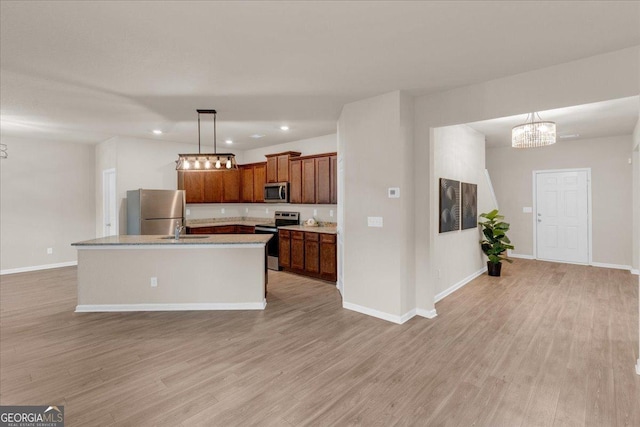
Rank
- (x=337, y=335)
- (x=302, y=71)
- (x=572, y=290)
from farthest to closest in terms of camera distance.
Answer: (x=572, y=290) → (x=337, y=335) → (x=302, y=71)

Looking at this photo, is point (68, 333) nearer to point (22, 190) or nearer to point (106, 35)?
point (106, 35)

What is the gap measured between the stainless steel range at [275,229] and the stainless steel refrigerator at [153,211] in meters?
1.62

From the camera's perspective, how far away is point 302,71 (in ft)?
10.0

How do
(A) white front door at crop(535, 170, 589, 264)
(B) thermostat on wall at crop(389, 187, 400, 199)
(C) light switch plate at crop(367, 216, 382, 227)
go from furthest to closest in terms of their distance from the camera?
(A) white front door at crop(535, 170, 589, 264) < (C) light switch plate at crop(367, 216, 382, 227) < (B) thermostat on wall at crop(389, 187, 400, 199)

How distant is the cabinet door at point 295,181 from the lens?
6270 millimetres

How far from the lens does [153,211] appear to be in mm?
5824

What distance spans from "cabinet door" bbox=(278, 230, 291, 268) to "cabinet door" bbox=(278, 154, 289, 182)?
1143mm

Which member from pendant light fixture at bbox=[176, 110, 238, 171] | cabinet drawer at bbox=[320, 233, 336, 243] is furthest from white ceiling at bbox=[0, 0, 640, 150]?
cabinet drawer at bbox=[320, 233, 336, 243]

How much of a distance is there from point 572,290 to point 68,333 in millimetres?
6673

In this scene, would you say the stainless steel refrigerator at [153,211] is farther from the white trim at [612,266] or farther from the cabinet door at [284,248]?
the white trim at [612,266]

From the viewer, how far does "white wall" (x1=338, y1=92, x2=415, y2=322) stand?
368cm

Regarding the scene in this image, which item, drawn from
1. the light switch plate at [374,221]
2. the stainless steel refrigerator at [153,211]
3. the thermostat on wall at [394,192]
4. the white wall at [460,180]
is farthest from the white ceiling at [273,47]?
the stainless steel refrigerator at [153,211]

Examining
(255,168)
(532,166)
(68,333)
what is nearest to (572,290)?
(532,166)

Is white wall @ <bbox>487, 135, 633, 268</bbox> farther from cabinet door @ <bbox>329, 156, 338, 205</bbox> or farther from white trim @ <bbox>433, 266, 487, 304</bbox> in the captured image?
cabinet door @ <bbox>329, 156, 338, 205</bbox>
